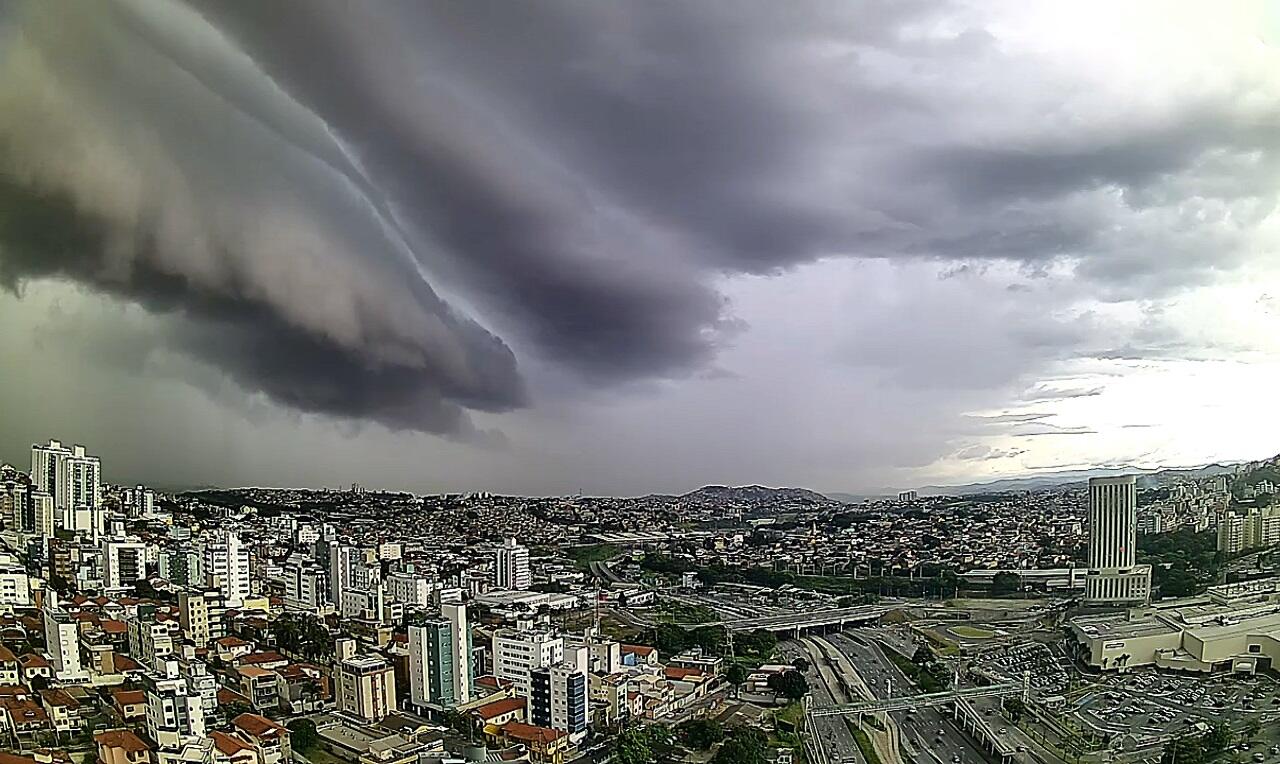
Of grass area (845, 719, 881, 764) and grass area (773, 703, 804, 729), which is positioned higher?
grass area (773, 703, 804, 729)

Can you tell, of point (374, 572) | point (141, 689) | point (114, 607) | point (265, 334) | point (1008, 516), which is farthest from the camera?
point (1008, 516)

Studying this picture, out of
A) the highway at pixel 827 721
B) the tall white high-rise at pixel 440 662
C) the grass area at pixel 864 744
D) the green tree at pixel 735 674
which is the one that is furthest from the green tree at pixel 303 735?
the grass area at pixel 864 744

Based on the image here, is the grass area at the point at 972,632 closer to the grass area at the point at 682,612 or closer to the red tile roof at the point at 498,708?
the grass area at the point at 682,612

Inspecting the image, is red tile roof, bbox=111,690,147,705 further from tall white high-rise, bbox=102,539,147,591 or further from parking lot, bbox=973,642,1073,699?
parking lot, bbox=973,642,1073,699

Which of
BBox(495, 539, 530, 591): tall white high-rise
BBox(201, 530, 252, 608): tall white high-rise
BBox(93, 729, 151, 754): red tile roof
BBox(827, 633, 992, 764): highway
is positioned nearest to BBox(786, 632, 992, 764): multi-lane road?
BBox(827, 633, 992, 764): highway

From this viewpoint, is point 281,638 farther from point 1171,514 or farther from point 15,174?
point 1171,514

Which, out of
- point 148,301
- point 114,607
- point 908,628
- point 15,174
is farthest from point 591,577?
point 15,174

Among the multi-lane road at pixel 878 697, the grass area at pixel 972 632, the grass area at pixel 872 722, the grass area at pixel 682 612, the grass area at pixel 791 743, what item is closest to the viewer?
the grass area at pixel 791 743
